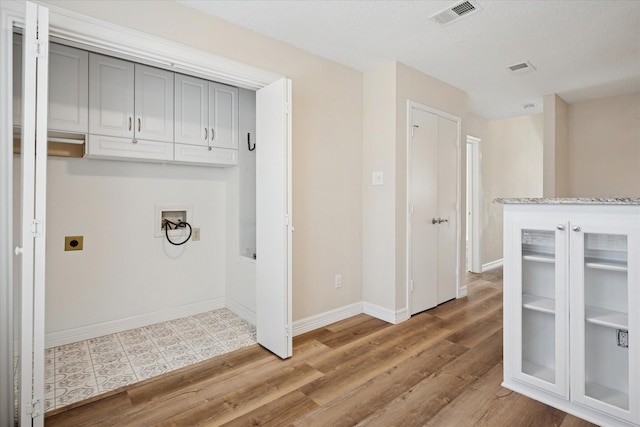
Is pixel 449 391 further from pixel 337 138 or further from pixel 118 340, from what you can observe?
pixel 118 340

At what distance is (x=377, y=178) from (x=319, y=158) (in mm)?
656

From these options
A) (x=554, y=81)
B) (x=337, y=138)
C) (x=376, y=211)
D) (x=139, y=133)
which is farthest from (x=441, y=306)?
(x=139, y=133)

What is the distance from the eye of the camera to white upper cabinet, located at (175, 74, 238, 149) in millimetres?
3029

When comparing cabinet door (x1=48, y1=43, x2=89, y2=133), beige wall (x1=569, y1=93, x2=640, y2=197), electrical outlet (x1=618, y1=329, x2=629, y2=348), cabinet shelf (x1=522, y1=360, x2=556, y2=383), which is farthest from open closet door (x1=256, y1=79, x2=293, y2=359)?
beige wall (x1=569, y1=93, x2=640, y2=197)

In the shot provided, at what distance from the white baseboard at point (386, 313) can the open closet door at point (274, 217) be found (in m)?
1.15

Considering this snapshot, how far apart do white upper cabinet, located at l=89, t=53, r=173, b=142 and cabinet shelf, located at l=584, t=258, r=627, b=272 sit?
3173mm

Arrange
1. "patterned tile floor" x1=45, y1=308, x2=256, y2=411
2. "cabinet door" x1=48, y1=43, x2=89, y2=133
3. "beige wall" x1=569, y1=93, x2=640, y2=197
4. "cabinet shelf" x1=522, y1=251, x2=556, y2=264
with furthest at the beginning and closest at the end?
"beige wall" x1=569, y1=93, x2=640, y2=197, "cabinet door" x1=48, y1=43, x2=89, y2=133, "patterned tile floor" x1=45, y1=308, x2=256, y2=411, "cabinet shelf" x1=522, y1=251, x2=556, y2=264

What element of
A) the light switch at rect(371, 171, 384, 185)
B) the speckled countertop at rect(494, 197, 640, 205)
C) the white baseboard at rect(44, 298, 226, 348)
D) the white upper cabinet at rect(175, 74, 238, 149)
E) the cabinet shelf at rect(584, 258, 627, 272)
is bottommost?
the white baseboard at rect(44, 298, 226, 348)

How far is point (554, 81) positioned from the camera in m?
3.78

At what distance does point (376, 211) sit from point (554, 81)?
262 centimetres

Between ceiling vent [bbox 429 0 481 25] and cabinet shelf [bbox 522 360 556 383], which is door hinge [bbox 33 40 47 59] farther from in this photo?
cabinet shelf [bbox 522 360 556 383]

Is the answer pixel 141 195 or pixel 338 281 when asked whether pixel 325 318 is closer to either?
pixel 338 281

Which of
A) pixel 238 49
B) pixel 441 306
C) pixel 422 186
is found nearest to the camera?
pixel 238 49

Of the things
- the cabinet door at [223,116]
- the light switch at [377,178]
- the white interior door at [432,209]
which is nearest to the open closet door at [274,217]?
the cabinet door at [223,116]
